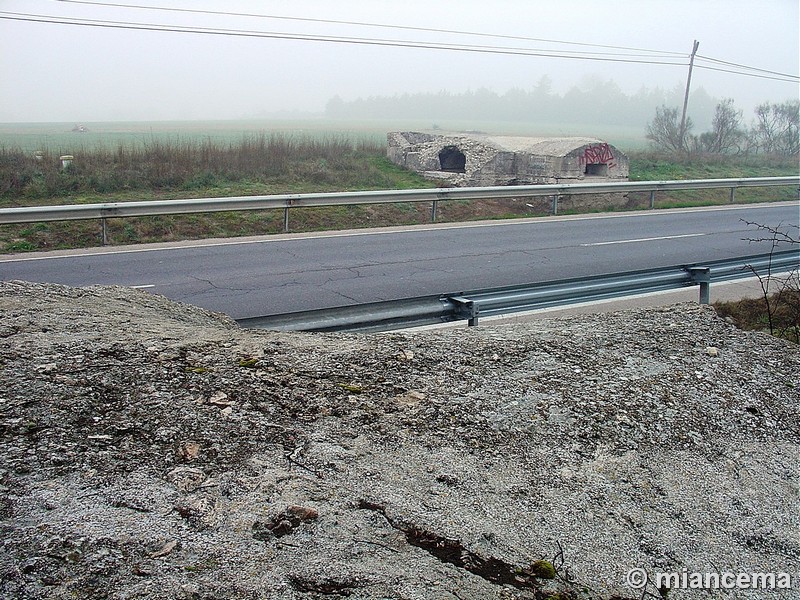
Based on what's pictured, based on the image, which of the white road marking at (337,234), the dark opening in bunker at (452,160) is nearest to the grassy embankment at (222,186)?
the white road marking at (337,234)

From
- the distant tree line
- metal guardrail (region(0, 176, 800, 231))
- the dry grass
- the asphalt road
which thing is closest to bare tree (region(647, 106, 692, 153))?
the distant tree line

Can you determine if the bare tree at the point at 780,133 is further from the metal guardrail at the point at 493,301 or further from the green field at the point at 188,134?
the metal guardrail at the point at 493,301

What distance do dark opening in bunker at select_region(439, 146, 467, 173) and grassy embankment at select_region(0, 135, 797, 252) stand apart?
1603 millimetres

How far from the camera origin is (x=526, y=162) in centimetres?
2317

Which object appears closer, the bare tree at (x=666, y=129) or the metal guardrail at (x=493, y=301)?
the metal guardrail at (x=493, y=301)

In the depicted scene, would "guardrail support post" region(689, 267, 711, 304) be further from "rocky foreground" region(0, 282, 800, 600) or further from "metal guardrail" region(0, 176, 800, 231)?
"metal guardrail" region(0, 176, 800, 231)

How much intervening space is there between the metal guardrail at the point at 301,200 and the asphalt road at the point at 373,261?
1.16 metres

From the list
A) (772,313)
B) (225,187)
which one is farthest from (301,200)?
(772,313)

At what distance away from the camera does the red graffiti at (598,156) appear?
74.9 ft

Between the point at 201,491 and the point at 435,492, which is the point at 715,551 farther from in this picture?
the point at 201,491

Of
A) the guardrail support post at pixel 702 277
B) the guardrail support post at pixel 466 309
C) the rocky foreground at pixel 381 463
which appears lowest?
the rocky foreground at pixel 381 463

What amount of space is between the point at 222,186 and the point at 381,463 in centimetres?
1691

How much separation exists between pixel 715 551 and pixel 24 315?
4.64 meters

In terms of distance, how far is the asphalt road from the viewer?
10125mm
